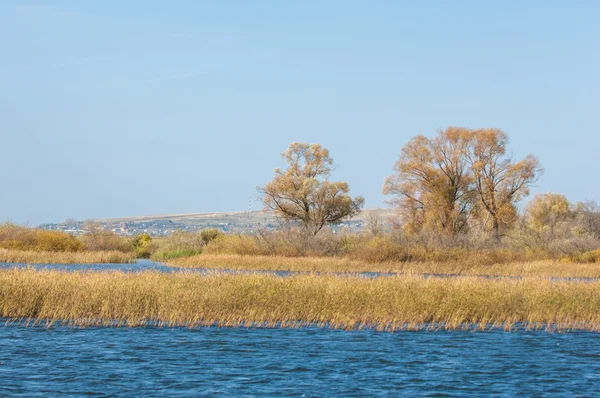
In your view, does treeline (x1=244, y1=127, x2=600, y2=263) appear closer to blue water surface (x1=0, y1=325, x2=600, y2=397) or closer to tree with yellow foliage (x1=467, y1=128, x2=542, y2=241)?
tree with yellow foliage (x1=467, y1=128, x2=542, y2=241)

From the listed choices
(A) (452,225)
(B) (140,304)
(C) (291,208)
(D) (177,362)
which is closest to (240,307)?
(B) (140,304)

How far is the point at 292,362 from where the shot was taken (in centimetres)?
1692

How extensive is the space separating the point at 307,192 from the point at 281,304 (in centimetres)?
4978

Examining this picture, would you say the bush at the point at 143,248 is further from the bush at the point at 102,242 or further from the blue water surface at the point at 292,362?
the blue water surface at the point at 292,362

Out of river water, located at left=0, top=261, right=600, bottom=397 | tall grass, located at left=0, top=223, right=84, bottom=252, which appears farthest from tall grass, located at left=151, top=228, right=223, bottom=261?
river water, located at left=0, top=261, right=600, bottom=397

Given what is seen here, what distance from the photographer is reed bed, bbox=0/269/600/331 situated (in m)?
22.2

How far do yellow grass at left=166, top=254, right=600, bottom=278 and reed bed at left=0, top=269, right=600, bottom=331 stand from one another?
1927 cm

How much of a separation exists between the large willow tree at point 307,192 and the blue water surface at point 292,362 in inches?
2042

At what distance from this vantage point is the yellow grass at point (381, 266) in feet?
146

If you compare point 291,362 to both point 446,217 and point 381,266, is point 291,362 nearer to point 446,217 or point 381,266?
point 381,266

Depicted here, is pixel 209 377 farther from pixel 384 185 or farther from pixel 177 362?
pixel 384 185

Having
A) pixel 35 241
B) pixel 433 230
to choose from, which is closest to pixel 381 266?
pixel 433 230

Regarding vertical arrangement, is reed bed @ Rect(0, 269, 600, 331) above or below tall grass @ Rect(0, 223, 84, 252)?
below

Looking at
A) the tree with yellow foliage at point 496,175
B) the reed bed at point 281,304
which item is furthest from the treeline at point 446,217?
the reed bed at point 281,304
